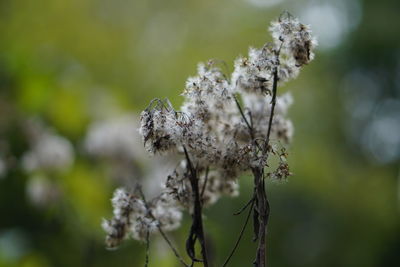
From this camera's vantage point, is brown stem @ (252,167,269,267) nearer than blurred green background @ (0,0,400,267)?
Yes

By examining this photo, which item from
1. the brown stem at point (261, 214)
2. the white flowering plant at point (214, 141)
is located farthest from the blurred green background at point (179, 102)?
the brown stem at point (261, 214)

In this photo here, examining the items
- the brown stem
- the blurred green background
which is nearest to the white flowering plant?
the brown stem

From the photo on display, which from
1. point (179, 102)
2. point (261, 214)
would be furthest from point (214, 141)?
point (179, 102)

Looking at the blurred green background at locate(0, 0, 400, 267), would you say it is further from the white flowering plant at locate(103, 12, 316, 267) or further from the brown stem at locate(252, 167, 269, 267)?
the brown stem at locate(252, 167, 269, 267)

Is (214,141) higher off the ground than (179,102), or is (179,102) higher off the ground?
(179,102)

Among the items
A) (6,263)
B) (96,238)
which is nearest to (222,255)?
(96,238)

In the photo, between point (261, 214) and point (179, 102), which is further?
point (179, 102)

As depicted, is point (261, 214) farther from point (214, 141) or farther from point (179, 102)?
point (179, 102)

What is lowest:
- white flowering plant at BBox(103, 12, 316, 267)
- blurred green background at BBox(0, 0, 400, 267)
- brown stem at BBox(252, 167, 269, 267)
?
brown stem at BBox(252, 167, 269, 267)
